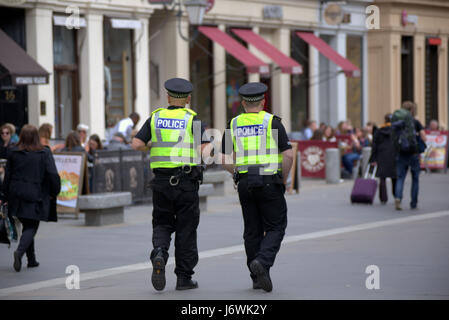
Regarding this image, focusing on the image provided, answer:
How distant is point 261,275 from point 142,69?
57.1ft

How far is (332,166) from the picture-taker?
23.5 meters

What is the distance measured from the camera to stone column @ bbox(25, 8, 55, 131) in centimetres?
2220

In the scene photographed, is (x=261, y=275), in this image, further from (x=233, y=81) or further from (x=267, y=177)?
(x=233, y=81)

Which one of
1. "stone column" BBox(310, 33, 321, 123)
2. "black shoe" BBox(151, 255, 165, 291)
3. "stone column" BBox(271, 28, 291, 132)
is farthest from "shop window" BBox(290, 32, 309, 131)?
"black shoe" BBox(151, 255, 165, 291)

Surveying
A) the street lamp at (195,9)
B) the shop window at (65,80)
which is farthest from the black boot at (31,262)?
the street lamp at (195,9)

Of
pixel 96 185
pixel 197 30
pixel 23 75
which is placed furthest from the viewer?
pixel 197 30

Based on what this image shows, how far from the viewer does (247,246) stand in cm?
915

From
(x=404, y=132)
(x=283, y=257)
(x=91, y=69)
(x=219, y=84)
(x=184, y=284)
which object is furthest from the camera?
(x=219, y=84)

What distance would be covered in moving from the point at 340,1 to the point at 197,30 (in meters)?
7.80

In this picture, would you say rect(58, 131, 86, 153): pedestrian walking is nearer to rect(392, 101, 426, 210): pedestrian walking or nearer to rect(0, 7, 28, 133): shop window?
rect(392, 101, 426, 210): pedestrian walking

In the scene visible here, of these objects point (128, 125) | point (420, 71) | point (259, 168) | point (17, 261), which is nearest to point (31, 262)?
point (17, 261)

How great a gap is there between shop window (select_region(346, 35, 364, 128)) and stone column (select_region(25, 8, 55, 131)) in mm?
15667
